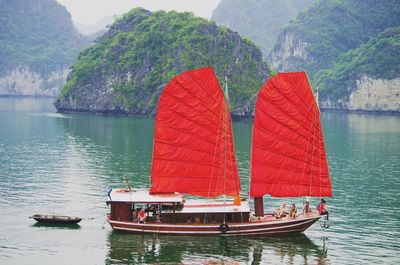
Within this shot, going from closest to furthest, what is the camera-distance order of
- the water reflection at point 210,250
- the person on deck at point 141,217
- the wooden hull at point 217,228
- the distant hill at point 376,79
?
the water reflection at point 210,250, the wooden hull at point 217,228, the person on deck at point 141,217, the distant hill at point 376,79

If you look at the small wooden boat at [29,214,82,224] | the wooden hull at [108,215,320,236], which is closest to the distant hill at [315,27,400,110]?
Result: the wooden hull at [108,215,320,236]

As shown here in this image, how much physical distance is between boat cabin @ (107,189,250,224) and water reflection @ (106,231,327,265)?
932mm

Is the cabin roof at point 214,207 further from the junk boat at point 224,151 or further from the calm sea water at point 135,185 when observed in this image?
the calm sea water at point 135,185

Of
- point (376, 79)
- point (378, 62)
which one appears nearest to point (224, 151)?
point (376, 79)

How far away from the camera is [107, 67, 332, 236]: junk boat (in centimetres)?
3578

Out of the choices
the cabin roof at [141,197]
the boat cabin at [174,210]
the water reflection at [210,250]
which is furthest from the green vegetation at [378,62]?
the cabin roof at [141,197]

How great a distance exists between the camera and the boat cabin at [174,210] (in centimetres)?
3506

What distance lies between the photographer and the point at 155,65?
459ft

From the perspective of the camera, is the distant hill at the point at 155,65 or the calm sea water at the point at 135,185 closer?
the calm sea water at the point at 135,185

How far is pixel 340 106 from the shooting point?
7771 inches

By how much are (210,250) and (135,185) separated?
59.1 ft

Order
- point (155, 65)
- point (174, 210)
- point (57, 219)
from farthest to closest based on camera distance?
point (155, 65), point (57, 219), point (174, 210)

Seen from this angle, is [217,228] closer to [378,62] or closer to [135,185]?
[135,185]

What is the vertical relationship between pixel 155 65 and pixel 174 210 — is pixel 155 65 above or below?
above
